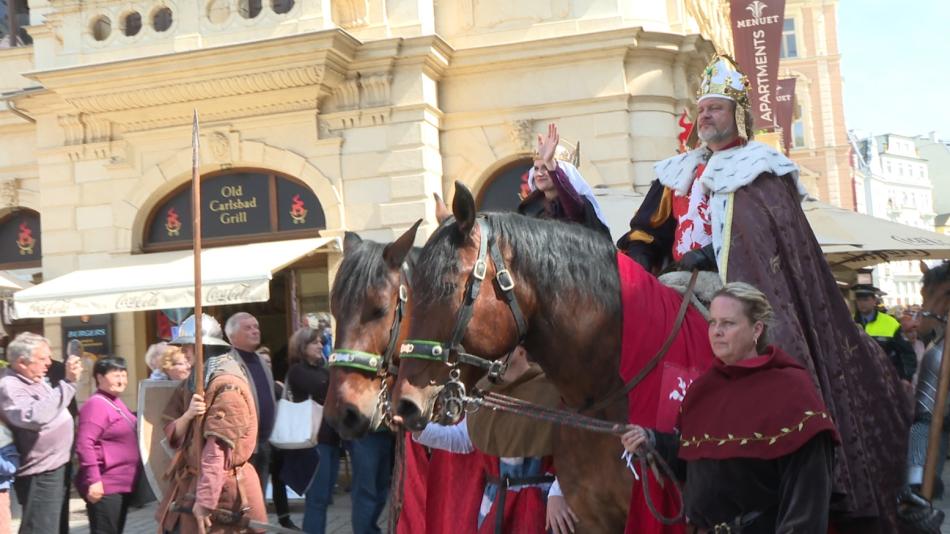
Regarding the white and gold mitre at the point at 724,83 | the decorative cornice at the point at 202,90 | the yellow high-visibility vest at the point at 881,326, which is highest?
the decorative cornice at the point at 202,90

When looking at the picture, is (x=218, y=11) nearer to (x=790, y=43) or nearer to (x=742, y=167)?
(x=742, y=167)

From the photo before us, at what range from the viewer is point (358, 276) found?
4309 mm

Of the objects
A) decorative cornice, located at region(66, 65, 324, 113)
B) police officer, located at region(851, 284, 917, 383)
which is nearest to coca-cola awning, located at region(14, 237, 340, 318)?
decorative cornice, located at region(66, 65, 324, 113)

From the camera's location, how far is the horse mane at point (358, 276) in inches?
167

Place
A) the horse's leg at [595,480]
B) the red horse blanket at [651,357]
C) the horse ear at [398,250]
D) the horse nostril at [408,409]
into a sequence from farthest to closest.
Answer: the horse ear at [398,250]
the horse's leg at [595,480]
the red horse blanket at [651,357]
the horse nostril at [408,409]

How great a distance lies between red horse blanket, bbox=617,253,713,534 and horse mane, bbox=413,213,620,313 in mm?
79

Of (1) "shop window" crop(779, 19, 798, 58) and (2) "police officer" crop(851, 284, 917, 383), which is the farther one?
(1) "shop window" crop(779, 19, 798, 58)

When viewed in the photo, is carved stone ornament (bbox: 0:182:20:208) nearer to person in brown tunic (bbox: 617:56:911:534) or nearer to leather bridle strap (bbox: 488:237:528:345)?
person in brown tunic (bbox: 617:56:911:534)

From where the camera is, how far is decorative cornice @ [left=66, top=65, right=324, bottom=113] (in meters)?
13.2

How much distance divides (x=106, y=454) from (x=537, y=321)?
14.2ft

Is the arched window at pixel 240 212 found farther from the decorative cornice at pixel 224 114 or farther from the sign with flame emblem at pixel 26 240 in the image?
the sign with flame emblem at pixel 26 240

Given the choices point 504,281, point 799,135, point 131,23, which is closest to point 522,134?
point 131,23

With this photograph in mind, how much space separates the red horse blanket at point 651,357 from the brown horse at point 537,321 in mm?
52

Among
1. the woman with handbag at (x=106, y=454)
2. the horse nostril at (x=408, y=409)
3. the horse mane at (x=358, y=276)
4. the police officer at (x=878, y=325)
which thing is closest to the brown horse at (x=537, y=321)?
the horse nostril at (x=408, y=409)
